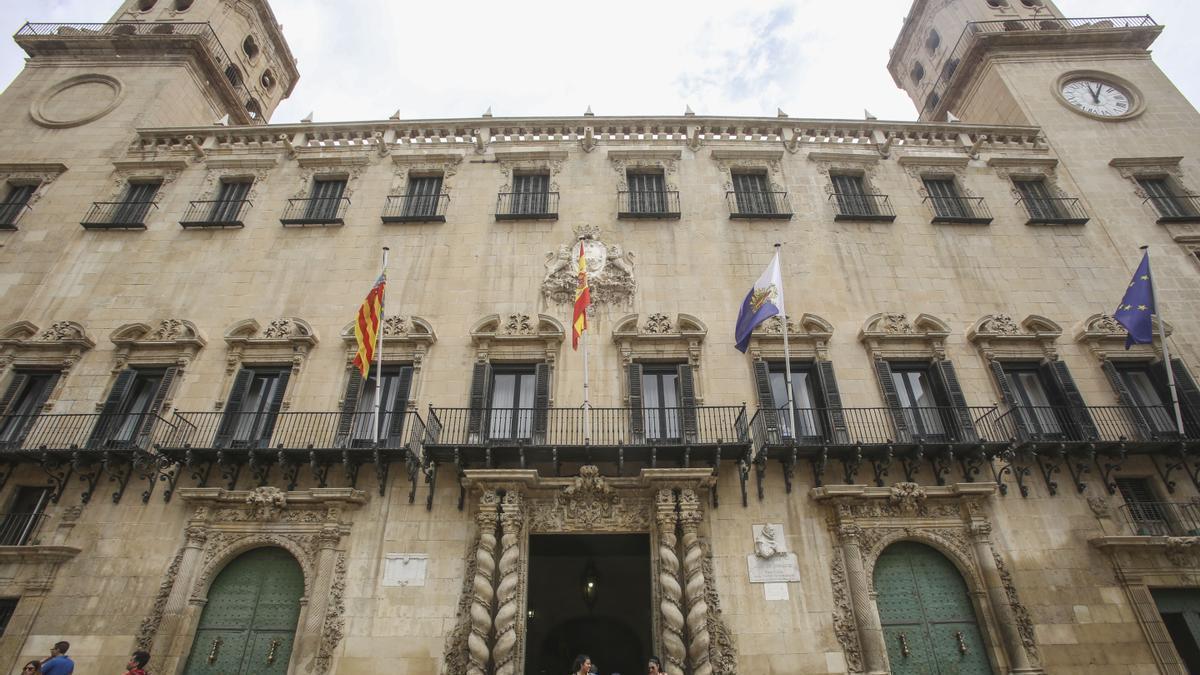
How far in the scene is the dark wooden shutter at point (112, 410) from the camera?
49.6ft

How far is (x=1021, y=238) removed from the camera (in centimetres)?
1875

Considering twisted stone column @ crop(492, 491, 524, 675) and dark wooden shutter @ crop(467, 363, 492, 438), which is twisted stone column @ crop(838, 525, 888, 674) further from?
dark wooden shutter @ crop(467, 363, 492, 438)

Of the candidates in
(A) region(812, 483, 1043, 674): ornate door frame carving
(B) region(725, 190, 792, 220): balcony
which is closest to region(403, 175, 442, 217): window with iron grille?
(B) region(725, 190, 792, 220): balcony

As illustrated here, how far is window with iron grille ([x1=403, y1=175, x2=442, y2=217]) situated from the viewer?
19453 mm

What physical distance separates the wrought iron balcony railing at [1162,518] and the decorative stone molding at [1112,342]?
3.93m

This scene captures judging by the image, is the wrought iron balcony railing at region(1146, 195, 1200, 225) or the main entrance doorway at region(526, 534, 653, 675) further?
the wrought iron balcony railing at region(1146, 195, 1200, 225)

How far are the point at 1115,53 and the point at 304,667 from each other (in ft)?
111

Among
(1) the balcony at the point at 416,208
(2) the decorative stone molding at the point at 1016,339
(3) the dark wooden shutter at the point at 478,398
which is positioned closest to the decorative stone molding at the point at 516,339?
(3) the dark wooden shutter at the point at 478,398

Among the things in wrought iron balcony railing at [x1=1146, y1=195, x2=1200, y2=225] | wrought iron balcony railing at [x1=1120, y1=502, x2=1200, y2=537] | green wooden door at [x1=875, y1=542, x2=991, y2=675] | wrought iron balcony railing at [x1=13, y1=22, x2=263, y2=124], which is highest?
wrought iron balcony railing at [x1=13, y1=22, x2=263, y2=124]

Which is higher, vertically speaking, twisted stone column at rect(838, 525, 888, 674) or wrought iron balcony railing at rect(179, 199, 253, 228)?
wrought iron balcony railing at rect(179, 199, 253, 228)

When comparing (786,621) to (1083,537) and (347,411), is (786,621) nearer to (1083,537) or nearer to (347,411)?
(1083,537)

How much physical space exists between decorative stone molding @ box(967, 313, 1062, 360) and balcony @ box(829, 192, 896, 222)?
4432 millimetres

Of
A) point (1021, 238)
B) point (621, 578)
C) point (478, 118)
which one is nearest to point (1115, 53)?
point (1021, 238)

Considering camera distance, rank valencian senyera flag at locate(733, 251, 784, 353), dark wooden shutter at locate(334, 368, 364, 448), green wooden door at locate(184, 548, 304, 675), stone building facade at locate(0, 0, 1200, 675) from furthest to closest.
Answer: dark wooden shutter at locate(334, 368, 364, 448) < valencian senyera flag at locate(733, 251, 784, 353) < stone building facade at locate(0, 0, 1200, 675) < green wooden door at locate(184, 548, 304, 675)
